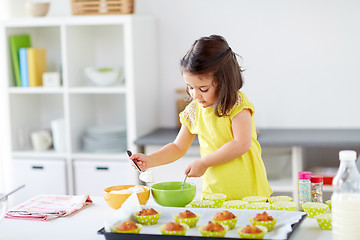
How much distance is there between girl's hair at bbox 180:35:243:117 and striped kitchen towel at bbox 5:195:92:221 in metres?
0.58

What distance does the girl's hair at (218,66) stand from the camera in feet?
6.52

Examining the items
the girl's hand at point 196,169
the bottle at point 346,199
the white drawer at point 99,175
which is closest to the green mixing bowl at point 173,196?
the girl's hand at point 196,169

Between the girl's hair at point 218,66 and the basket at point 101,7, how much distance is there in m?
1.44

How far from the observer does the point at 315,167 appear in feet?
11.3

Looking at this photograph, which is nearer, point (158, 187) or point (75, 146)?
point (158, 187)

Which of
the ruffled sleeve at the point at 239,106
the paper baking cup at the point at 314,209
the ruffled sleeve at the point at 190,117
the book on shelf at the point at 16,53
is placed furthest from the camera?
the book on shelf at the point at 16,53

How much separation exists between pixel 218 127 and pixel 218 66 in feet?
0.88

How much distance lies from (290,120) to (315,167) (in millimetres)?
346

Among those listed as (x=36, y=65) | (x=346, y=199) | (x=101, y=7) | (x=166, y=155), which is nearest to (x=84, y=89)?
(x=36, y=65)

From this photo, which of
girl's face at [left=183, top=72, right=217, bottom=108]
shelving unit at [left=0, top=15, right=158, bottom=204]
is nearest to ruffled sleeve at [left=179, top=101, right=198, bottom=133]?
girl's face at [left=183, top=72, right=217, bottom=108]

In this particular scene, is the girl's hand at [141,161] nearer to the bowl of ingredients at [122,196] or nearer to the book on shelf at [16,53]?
the bowl of ingredients at [122,196]

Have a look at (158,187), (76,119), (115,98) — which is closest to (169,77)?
(115,98)

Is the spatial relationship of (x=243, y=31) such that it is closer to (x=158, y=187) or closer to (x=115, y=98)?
(x=115, y=98)

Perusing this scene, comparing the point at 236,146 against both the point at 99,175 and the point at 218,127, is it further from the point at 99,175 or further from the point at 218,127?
the point at 99,175
